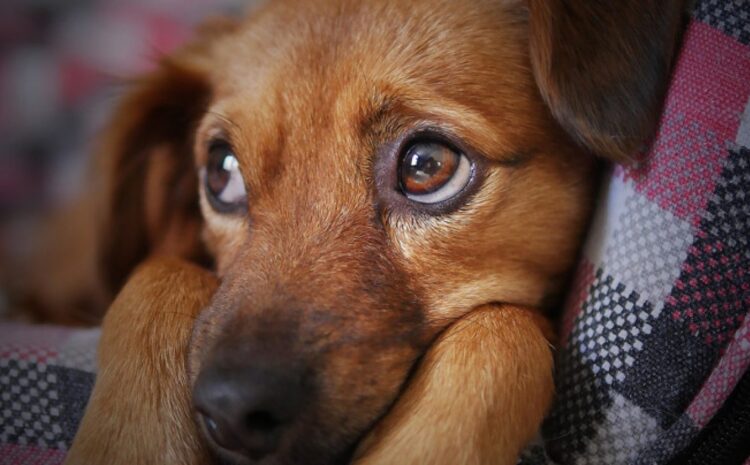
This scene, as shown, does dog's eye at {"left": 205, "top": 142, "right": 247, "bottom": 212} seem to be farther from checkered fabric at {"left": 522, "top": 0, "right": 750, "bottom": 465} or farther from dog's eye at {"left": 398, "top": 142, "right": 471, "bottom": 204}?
checkered fabric at {"left": 522, "top": 0, "right": 750, "bottom": 465}

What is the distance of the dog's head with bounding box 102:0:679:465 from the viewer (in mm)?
1143

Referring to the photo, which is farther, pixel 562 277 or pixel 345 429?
pixel 562 277

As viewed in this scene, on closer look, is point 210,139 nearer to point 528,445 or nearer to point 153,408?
point 153,408

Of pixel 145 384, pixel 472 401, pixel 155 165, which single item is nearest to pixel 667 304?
pixel 472 401

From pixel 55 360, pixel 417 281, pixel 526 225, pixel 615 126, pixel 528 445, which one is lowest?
pixel 55 360

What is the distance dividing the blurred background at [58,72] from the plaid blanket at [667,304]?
199 centimetres

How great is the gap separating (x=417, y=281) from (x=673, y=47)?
670 mm

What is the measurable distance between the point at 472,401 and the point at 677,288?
413 millimetres

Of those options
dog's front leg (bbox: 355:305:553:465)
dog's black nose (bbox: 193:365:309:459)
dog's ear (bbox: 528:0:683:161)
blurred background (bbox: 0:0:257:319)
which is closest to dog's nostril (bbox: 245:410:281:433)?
dog's black nose (bbox: 193:365:309:459)

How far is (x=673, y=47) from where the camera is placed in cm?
126

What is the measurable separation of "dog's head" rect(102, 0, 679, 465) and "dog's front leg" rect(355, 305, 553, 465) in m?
0.06

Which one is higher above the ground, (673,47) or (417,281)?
(673,47)

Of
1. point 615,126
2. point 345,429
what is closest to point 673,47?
point 615,126

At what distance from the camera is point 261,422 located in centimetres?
108
